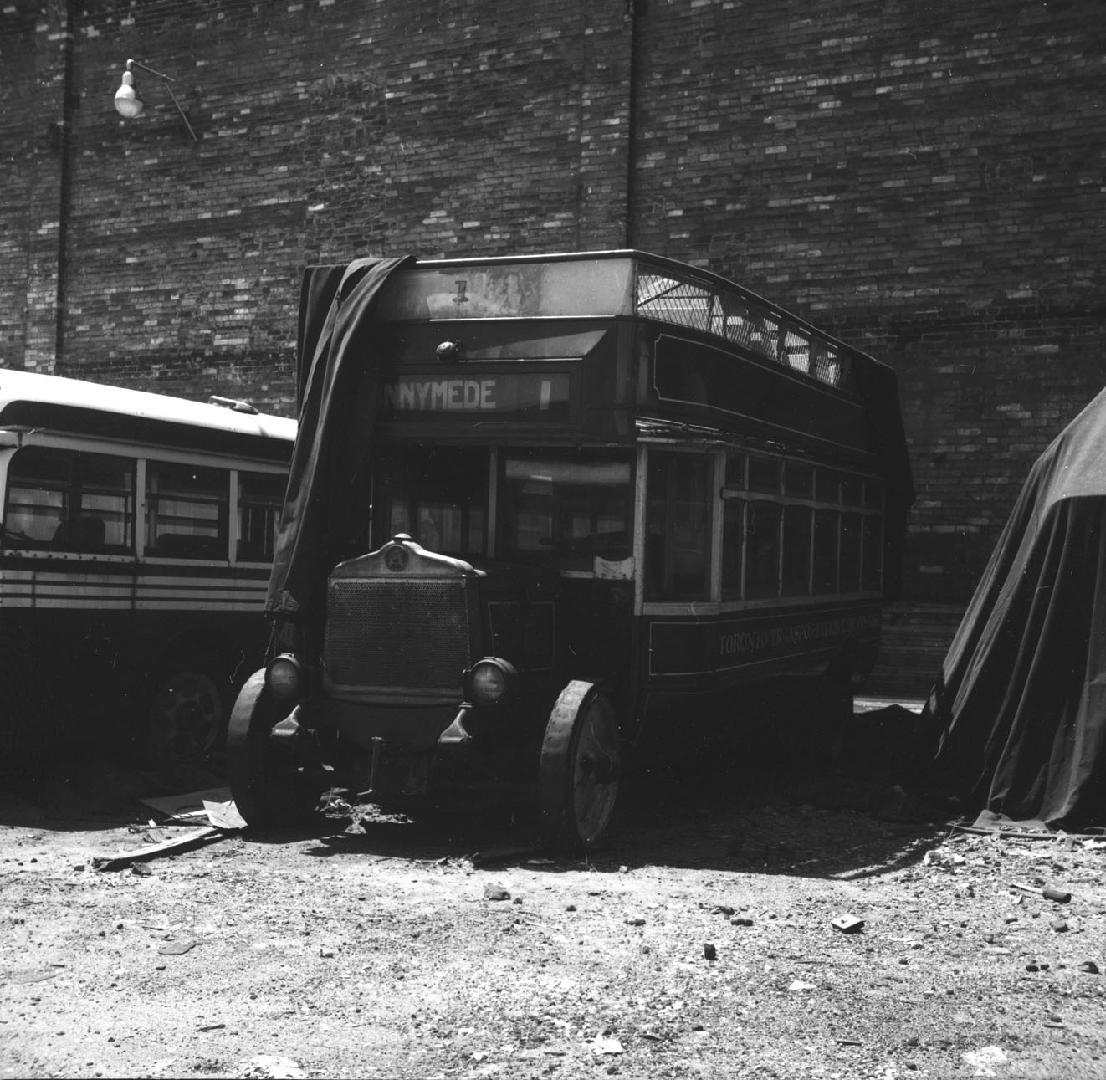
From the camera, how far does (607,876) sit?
7.14 metres

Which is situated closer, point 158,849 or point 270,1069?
point 270,1069

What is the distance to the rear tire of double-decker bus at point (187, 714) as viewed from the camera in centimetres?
1001

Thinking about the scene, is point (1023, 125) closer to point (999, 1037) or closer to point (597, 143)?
point (597, 143)

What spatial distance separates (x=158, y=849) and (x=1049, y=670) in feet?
18.2

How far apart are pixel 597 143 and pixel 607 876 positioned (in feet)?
35.5

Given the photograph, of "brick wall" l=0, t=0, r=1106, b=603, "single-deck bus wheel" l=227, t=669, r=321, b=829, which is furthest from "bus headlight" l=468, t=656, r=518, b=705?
"brick wall" l=0, t=0, r=1106, b=603

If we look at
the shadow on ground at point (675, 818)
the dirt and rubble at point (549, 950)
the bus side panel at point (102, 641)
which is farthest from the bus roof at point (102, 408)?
the dirt and rubble at point (549, 950)

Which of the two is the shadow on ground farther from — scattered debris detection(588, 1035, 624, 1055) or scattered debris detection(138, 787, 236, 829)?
scattered debris detection(588, 1035, 624, 1055)

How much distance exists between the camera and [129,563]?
9.76m

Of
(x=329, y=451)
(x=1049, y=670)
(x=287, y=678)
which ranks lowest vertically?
(x=287, y=678)

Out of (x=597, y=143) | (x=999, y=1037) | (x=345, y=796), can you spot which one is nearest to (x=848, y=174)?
(x=597, y=143)

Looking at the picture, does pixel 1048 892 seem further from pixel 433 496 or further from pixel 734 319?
pixel 433 496

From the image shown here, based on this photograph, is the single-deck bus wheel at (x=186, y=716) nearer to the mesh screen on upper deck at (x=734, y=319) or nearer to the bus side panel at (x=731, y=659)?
the bus side panel at (x=731, y=659)

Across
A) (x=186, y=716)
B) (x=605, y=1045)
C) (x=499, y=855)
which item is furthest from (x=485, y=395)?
(x=605, y=1045)
